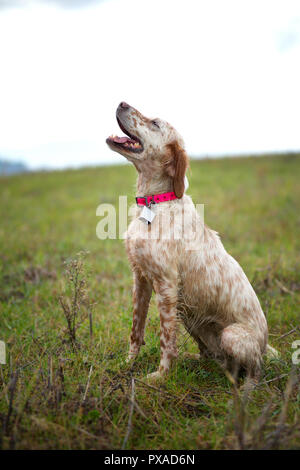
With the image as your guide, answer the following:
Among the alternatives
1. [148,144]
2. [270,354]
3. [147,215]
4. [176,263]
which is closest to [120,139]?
[148,144]

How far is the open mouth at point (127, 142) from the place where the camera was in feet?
9.24

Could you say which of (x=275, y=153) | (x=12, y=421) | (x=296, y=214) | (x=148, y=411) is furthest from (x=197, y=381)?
(x=275, y=153)

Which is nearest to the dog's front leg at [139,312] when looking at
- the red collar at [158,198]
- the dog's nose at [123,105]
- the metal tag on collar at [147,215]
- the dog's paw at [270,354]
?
the metal tag on collar at [147,215]

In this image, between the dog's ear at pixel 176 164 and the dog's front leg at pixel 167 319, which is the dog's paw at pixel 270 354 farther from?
the dog's ear at pixel 176 164

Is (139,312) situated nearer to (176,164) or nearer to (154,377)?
(154,377)

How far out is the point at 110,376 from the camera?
8.21 feet

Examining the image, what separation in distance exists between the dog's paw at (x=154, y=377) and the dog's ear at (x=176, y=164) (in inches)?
53.5

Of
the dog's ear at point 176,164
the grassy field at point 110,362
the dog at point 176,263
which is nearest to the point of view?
the grassy field at point 110,362

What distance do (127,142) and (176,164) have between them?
1.42ft

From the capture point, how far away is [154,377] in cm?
261
